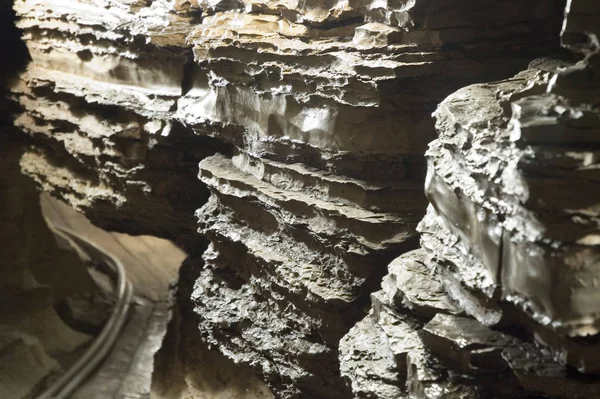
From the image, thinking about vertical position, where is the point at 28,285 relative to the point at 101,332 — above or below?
above

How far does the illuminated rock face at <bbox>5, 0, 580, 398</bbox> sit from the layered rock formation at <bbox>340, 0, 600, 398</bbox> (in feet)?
0.14

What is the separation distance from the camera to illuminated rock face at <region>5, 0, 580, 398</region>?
8.75 ft

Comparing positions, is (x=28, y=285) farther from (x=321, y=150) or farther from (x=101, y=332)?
(x=321, y=150)

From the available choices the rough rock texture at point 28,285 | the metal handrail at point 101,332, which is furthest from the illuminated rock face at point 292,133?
the metal handrail at point 101,332

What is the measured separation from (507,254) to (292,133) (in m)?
1.66

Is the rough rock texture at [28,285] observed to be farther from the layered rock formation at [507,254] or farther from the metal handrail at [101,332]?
the layered rock formation at [507,254]

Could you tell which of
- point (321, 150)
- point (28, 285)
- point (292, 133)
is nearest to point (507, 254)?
point (321, 150)

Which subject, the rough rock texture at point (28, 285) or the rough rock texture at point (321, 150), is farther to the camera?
the rough rock texture at point (28, 285)

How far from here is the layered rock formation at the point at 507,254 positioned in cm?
154

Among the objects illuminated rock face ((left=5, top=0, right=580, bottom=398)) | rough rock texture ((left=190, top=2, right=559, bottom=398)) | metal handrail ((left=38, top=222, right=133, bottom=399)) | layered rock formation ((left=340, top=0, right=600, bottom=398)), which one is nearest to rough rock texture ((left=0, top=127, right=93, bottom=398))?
metal handrail ((left=38, top=222, right=133, bottom=399))

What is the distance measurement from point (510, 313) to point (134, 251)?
6.63 metres

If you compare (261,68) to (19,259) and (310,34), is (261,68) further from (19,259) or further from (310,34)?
(19,259)

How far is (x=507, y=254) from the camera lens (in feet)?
5.61

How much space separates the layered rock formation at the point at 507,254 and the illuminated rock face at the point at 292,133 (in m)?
0.04
